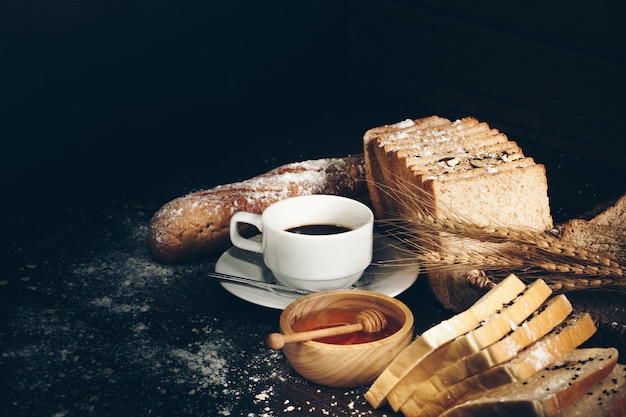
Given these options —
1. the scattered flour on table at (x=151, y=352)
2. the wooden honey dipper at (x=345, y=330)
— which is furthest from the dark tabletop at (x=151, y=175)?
the wooden honey dipper at (x=345, y=330)

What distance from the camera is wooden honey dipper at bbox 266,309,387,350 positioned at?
1.33 meters

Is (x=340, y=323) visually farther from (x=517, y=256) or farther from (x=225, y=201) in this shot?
(x=225, y=201)

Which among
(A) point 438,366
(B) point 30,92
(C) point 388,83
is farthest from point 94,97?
(A) point 438,366

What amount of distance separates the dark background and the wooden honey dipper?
2.64 ft

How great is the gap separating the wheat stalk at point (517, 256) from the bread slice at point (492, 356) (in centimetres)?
9

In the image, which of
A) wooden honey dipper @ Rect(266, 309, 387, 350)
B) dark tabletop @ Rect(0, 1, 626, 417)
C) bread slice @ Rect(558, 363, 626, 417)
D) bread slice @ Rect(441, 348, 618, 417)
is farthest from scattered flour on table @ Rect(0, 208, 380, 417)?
bread slice @ Rect(558, 363, 626, 417)

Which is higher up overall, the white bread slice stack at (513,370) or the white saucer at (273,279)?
the white bread slice stack at (513,370)

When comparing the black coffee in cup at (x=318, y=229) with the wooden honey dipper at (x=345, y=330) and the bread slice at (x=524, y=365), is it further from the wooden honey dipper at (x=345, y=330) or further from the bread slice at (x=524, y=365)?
the bread slice at (x=524, y=365)

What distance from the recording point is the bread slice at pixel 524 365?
4.10 ft

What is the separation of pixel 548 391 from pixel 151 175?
4.93 ft

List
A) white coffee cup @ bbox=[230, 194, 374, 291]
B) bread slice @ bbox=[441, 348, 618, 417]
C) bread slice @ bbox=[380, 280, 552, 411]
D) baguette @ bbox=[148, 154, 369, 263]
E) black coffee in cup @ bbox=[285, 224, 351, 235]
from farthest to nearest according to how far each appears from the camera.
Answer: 1. baguette @ bbox=[148, 154, 369, 263]
2. black coffee in cup @ bbox=[285, 224, 351, 235]
3. white coffee cup @ bbox=[230, 194, 374, 291]
4. bread slice @ bbox=[380, 280, 552, 411]
5. bread slice @ bbox=[441, 348, 618, 417]

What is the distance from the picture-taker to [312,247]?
A: 1598mm

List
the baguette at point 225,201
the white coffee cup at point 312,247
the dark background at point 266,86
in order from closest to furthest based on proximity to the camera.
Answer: the white coffee cup at point 312,247, the baguette at point 225,201, the dark background at point 266,86

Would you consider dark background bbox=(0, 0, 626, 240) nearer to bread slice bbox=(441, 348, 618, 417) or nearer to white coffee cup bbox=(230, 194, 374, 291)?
white coffee cup bbox=(230, 194, 374, 291)
